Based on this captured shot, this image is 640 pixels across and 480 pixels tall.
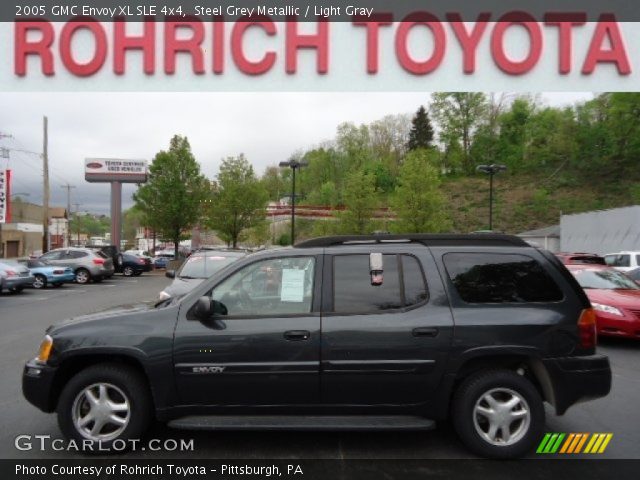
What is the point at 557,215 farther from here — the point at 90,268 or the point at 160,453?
the point at 160,453

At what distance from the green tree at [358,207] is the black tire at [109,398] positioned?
2589 centimetres

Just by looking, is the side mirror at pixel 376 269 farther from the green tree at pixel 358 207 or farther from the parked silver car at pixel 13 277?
the green tree at pixel 358 207

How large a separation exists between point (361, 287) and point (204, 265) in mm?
6433

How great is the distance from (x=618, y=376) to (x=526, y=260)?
11.8ft

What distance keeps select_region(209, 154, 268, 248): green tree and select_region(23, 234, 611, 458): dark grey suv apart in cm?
2668

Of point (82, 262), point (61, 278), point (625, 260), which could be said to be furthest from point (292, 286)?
point (82, 262)

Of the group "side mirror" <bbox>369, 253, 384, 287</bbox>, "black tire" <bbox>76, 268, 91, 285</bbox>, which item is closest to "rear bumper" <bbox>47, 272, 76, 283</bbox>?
"black tire" <bbox>76, 268, 91, 285</bbox>

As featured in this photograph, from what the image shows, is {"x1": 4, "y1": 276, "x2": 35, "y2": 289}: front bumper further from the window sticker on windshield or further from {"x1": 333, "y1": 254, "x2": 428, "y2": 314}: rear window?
{"x1": 333, "y1": 254, "x2": 428, "y2": 314}: rear window

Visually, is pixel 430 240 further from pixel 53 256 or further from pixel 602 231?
pixel 602 231

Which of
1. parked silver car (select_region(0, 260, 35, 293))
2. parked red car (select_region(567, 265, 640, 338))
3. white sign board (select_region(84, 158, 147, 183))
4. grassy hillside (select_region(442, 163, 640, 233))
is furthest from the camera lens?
grassy hillside (select_region(442, 163, 640, 233))

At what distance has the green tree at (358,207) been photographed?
29859 millimetres

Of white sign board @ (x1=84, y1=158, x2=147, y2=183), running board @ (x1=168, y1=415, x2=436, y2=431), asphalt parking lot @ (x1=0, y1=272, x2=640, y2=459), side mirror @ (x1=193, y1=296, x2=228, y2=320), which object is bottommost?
asphalt parking lot @ (x1=0, y1=272, x2=640, y2=459)

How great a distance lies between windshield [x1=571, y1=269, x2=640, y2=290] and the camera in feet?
30.2

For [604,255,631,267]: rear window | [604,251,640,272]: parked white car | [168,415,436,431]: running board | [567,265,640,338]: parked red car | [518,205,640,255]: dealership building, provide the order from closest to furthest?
[168,415,436,431]: running board, [567,265,640,338]: parked red car, [604,251,640,272]: parked white car, [604,255,631,267]: rear window, [518,205,640,255]: dealership building
